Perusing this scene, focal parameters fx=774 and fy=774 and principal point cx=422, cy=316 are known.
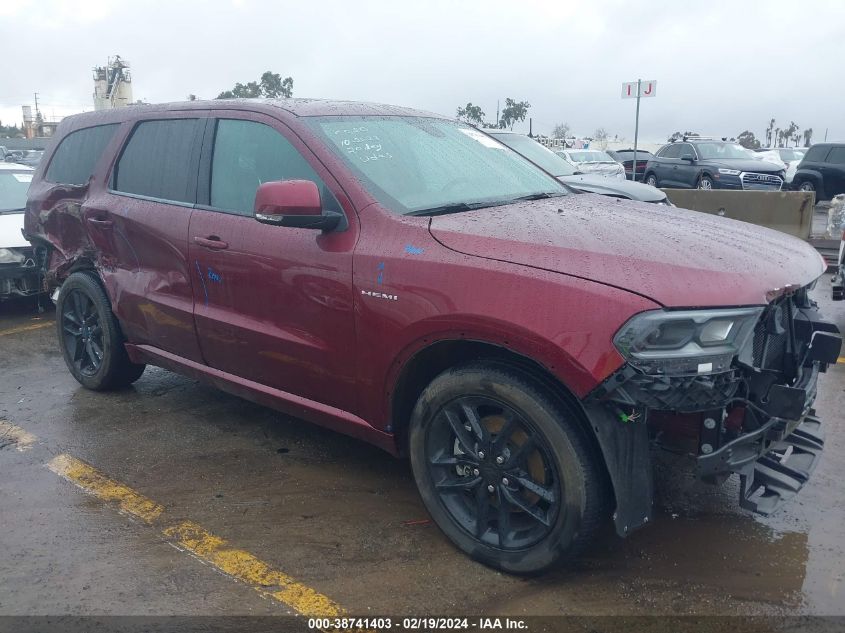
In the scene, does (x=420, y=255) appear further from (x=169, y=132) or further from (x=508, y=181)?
(x=169, y=132)

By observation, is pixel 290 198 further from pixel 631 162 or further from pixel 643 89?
pixel 631 162

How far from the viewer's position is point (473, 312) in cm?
282

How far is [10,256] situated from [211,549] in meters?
5.39

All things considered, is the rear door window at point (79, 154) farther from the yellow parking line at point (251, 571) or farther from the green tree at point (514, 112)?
the green tree at point (514, 112)

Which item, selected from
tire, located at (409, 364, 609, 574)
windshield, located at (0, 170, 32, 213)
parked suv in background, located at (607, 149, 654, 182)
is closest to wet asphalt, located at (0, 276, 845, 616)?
tire, located at (409, 364, 609, 574)

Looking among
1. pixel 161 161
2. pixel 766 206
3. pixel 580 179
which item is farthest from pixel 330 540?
pixel 766 206

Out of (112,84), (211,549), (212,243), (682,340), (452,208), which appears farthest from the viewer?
(112,84)

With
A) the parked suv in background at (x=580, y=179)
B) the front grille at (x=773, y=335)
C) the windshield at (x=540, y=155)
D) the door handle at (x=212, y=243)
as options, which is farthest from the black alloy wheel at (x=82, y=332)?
the windshield at (x=540, y=155)

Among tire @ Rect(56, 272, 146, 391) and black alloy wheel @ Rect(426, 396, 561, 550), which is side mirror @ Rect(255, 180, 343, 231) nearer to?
black alloy wheel @ Rect(426, 396, 561, 550)

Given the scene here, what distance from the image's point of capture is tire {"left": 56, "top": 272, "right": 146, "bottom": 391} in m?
4.88

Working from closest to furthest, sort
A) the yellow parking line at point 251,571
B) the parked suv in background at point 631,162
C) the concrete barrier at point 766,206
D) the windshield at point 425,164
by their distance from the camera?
the yellow parking line at point 251,571 → the windshield at point 425,164 → the concrete barrier at point 766,206 → the parked suv in background at point 631,162

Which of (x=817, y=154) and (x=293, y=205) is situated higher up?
(x=817, y=154)

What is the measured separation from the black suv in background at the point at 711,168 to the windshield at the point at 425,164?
634 inches

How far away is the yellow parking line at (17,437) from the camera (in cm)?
446
